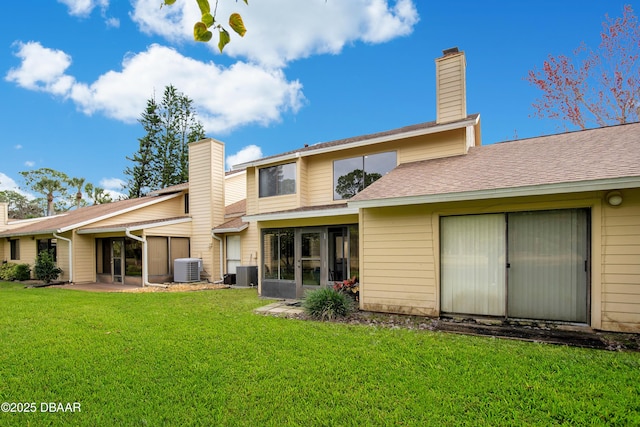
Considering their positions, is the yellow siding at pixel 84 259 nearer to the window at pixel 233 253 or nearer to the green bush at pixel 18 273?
the green bush at pixel 18 273

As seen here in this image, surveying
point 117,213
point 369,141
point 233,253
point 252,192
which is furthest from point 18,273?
point 369,141

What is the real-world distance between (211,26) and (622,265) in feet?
21.9

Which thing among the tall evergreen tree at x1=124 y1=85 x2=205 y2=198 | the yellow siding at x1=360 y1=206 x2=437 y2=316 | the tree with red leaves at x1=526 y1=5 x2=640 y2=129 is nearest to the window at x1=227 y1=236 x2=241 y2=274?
the yellow siding at x1=360 y1=206 x2=437 y2=316

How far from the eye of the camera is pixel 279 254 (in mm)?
9555

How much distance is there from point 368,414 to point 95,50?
1625 centimetres

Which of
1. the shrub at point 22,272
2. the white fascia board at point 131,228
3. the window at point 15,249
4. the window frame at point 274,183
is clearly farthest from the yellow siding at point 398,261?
the window at point 15,249

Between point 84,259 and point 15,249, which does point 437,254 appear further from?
point 15,249

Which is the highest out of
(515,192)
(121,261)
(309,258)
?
(515,192)

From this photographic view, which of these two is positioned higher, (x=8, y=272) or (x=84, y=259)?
(x=84, y=259)

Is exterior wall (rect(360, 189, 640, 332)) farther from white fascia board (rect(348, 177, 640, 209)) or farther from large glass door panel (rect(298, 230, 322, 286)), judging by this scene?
large glass door panel (rect(298, 230, 322, 286))

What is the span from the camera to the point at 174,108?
29250 millimetres

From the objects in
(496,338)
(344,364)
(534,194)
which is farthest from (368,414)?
(534,194)

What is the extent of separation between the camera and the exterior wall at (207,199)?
14.4 meters

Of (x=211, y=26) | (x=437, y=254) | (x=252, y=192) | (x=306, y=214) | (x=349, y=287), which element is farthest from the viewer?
(x=252, y=192)
